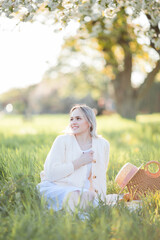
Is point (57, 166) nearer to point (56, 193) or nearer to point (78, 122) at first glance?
point (56, 193)

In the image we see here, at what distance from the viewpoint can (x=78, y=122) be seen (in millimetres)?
3586

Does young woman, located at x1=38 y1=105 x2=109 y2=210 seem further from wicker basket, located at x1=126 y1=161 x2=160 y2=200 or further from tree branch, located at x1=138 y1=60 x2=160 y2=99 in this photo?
tree branch, located at x1=138 y1=60 x2=160 y2=99

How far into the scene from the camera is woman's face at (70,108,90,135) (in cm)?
359

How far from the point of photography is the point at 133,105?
15.7 meters

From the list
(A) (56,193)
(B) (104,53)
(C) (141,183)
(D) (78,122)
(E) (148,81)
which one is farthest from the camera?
(B) (104,53)

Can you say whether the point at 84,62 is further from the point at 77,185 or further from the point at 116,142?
the point at 77,185

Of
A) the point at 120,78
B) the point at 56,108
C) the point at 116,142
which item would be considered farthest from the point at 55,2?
the point at 56,108

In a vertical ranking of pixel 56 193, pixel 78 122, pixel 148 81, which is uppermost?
pixel 78 122

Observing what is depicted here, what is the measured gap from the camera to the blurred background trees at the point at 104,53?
3719mm

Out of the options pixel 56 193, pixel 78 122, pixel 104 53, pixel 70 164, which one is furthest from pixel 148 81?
pixel 56 193

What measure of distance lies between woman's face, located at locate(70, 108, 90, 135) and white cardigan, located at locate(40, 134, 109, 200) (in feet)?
0.33

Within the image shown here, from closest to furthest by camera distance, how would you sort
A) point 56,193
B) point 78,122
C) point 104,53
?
point 56,193 → point 78,122 → point 104,53

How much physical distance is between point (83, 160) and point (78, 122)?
441mm

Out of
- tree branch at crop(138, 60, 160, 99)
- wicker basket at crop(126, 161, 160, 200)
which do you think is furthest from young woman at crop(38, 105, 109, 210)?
tree branch at crop(138, 60, 160, 99)
